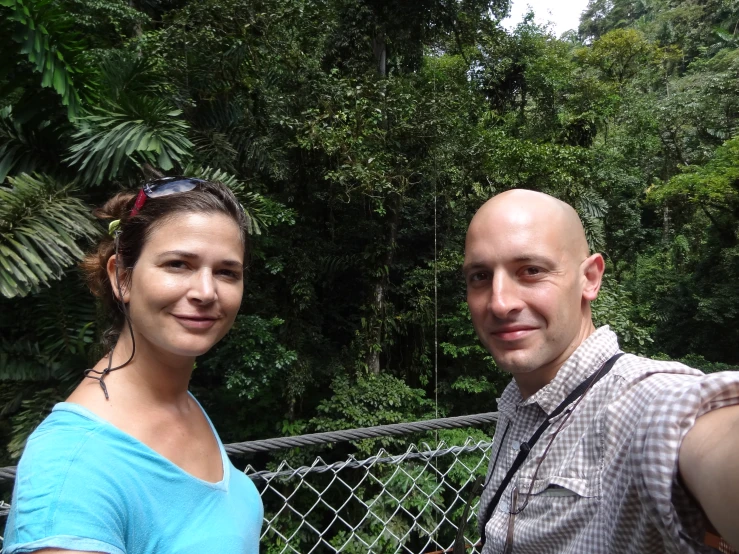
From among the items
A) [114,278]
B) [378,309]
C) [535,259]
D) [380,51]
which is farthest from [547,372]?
[380,51]

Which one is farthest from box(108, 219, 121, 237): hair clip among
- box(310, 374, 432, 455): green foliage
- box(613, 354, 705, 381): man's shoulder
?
box(310, 374, 432, 455): green foliage

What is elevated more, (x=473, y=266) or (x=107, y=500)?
(x=473, y=266)

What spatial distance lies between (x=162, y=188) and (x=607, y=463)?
954mm

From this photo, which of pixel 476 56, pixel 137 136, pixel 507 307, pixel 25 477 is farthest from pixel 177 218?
pixel 476 56

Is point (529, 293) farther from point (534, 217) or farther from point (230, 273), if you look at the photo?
point (230, 273)

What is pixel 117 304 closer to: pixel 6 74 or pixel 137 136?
pixel 137 136

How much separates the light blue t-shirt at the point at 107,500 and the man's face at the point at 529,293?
63cm

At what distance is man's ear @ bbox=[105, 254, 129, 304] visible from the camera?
38.2 inches

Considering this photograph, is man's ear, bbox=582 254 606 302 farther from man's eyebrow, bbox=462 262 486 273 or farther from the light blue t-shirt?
the light blue t-shirt

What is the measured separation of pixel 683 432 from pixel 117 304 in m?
1.00

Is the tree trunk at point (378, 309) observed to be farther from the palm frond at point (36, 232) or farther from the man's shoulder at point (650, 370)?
the man's shoulder at point (650, 370)

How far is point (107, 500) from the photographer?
2.43 feet

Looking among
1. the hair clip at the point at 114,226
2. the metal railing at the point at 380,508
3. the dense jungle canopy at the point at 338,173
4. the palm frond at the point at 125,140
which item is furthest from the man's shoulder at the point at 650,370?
the palm frond at the point at 125,140

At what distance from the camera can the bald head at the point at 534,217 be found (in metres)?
1.02
